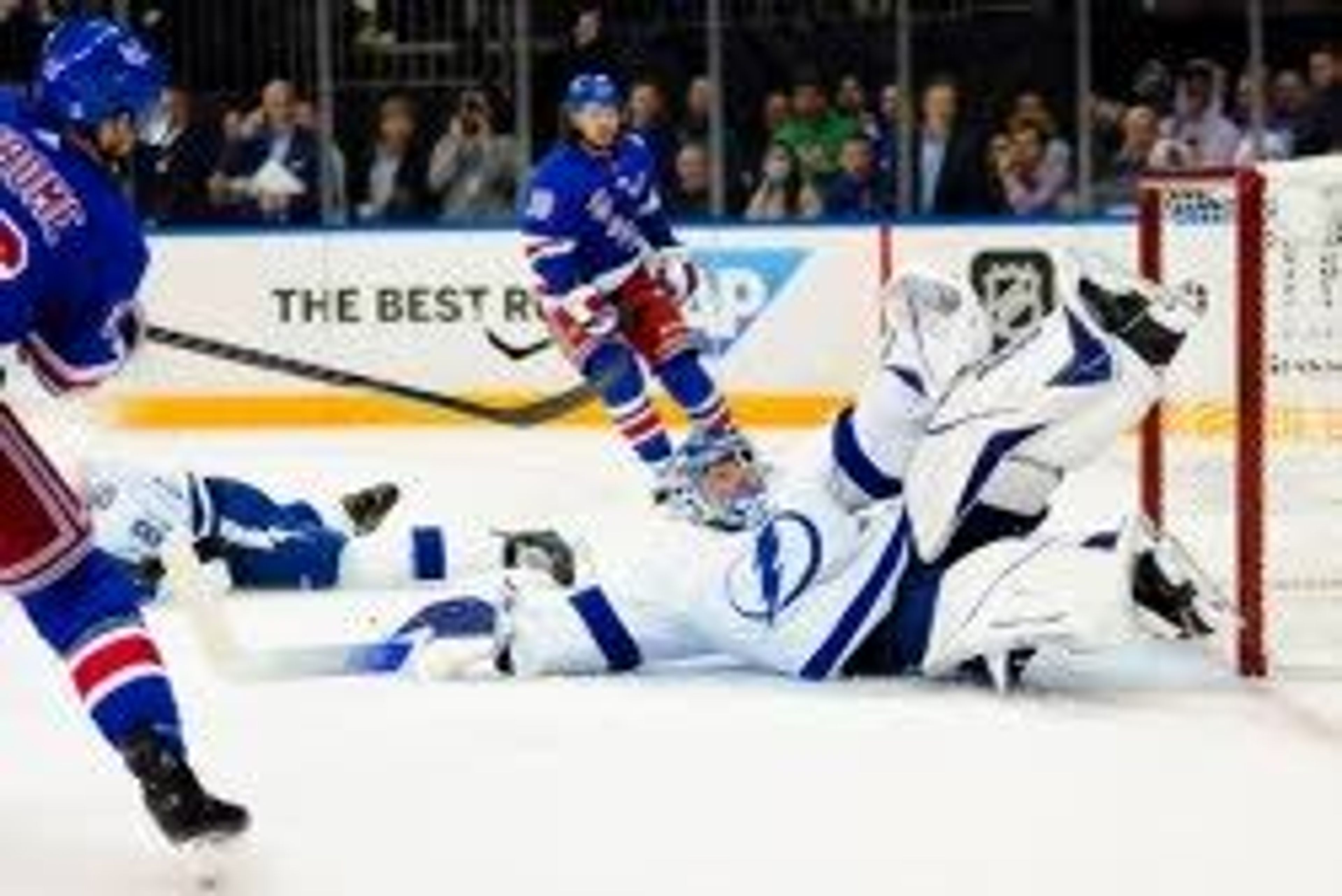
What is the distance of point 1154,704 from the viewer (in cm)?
434

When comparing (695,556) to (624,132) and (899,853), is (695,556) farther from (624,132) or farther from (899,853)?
(624,132)

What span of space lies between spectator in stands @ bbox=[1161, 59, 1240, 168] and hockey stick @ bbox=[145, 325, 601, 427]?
203 cm

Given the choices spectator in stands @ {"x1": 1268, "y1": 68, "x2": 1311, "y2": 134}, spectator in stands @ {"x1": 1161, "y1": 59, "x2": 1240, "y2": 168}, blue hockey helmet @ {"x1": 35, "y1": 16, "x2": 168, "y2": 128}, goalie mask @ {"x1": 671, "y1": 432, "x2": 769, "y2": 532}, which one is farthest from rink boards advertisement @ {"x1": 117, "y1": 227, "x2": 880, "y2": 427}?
blue hockey helmet @ {"x1": 35, "y1": 16, "x2": 168, "y2": 128}

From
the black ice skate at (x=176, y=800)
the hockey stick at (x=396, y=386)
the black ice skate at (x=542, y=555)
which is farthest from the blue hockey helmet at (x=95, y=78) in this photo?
the black ice skate at (x=542, y=555)

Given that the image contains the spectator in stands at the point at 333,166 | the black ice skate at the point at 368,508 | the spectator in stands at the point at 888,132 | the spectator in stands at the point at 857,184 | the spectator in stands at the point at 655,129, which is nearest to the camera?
the black ice skate at the point at 368,508

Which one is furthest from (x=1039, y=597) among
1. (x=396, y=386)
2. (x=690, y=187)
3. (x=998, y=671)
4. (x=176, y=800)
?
(x=690, y=187)

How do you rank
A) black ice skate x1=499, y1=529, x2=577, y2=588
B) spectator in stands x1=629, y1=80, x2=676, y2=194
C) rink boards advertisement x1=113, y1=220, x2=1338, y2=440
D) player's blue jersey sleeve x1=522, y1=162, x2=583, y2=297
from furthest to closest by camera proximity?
1. spectator in stands x1=629, y1=80, x2=676, y2=194
2. rink boards advertisement x1=113, y1=220, x2=1338, y2=440
3. player's blue jersey sleeve x1=522, y1=162, x2=583, y2=297
4. black ice skate x1=499, y1=529, x2=577, y2=588

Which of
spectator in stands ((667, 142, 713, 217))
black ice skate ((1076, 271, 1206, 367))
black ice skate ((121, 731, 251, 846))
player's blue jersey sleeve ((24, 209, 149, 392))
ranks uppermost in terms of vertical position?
player's blue jersey sleeve ((24, 209, 149, 392))

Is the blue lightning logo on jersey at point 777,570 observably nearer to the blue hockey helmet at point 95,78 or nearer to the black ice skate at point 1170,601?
the black ice skate at point 1170,601

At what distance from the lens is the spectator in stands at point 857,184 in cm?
890

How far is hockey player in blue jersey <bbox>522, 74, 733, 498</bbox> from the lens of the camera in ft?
22.0

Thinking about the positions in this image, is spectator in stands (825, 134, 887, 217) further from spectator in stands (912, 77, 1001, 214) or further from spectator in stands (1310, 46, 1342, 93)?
spectator in stands (1310, 46, 1342, 93)

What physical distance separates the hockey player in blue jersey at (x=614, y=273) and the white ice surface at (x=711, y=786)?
6.54ft

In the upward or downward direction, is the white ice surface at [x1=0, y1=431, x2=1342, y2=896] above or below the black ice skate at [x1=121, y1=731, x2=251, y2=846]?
below
